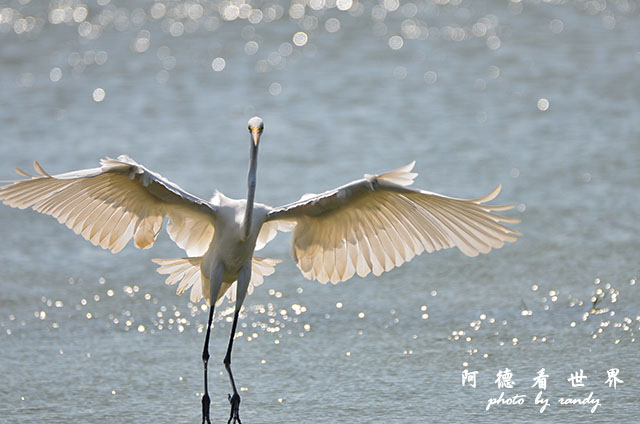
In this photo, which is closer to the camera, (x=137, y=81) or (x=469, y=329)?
(x=469, y=329)

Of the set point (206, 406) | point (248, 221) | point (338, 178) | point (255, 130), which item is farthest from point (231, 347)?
point (338, 178)

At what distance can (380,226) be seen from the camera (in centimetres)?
443

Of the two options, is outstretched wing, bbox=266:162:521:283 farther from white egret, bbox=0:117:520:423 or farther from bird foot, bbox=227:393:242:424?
bird foot, bbox=227:393:242:424

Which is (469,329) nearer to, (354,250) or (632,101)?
(354,250)

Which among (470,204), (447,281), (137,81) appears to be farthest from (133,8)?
(470,204)

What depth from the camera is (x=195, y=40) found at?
1153cm

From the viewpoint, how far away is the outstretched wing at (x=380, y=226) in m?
4.11

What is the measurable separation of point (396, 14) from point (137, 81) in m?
3.42

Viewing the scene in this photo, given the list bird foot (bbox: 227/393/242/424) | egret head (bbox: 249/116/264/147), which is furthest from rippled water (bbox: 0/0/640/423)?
egret head (bbox: 249/116/264/147)

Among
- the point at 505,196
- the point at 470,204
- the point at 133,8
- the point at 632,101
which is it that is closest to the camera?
→ the point at 470,204

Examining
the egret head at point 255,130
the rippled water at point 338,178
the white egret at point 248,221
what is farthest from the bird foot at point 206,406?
the egret head at point 255,130

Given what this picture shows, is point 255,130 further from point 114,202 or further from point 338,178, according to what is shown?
point 338,178

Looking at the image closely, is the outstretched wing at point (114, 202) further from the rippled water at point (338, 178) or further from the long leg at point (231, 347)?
the rippled water at point (338, 178)

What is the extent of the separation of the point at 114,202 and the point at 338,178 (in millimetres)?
3218
